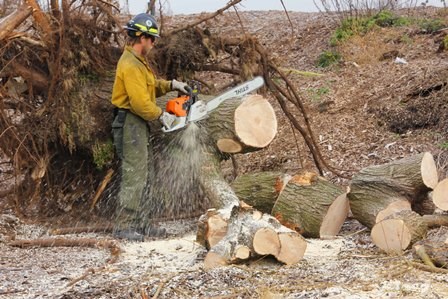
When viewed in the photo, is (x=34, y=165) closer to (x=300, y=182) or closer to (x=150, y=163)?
(x=150, y=163)

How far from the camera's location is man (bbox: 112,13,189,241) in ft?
20.4

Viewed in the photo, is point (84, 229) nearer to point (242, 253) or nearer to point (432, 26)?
point (242, 253)

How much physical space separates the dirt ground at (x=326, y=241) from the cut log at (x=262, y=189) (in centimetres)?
63

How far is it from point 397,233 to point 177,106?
2.20 meters

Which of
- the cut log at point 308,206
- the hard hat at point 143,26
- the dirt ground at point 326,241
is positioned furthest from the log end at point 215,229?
the hard hat at point 143,26

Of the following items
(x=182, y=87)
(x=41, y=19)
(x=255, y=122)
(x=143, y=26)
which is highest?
(x=41, y=19)

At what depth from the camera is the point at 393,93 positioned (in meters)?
9.87

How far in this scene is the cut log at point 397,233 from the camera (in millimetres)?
5070

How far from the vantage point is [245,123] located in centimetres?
621

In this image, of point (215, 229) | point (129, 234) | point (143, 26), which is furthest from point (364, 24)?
point (215, 229)

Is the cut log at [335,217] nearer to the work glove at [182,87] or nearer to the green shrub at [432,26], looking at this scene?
the work glove at [182,87]

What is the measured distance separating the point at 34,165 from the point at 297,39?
30.3 feet

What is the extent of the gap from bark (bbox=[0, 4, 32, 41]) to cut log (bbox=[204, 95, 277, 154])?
189 cm

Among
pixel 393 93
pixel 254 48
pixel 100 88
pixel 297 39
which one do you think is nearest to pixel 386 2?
pixel 297 39
